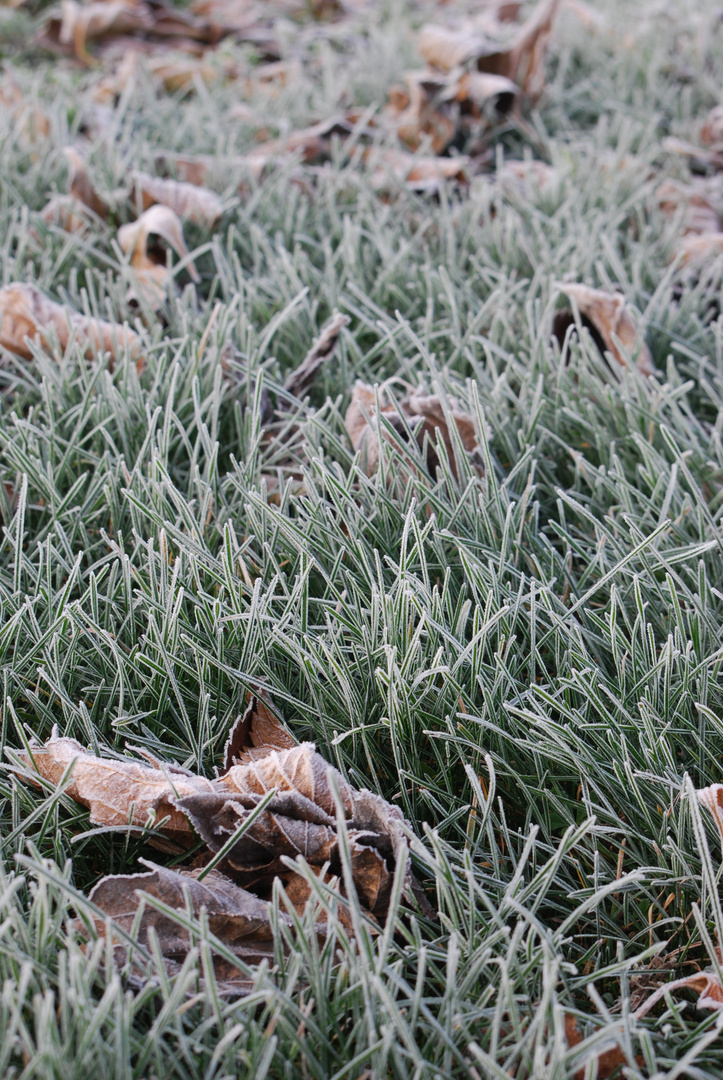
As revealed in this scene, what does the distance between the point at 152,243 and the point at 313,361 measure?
2.24 feet

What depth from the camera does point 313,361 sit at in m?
1.89

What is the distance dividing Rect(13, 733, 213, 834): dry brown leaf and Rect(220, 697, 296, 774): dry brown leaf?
8 cm

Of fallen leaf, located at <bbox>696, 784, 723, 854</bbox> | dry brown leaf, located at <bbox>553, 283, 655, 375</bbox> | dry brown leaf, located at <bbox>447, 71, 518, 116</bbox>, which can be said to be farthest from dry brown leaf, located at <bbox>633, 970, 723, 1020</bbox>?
dry brown leaf, located at <bbox>447, 71, 518, 116</bbox>

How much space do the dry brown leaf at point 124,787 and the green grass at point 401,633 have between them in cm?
3

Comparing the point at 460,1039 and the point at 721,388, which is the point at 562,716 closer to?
the point at 460,1039

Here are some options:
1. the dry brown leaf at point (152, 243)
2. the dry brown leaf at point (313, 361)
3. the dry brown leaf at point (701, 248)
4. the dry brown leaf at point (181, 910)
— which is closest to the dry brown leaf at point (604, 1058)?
the dry brown leaf at point (181, 910)

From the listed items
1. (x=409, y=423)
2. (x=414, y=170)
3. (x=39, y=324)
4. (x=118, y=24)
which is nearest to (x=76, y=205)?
(x=39, y=324)

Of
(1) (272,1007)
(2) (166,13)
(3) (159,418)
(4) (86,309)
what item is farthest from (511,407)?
(2) (166,13)

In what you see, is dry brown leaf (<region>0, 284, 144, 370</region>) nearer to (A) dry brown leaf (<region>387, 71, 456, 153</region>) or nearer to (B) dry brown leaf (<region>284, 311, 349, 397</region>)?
(B) dry brown leaf (<region>284, 311, 349, 397</region>)

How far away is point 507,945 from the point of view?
39.7 inches

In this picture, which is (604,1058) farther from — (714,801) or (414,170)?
(414,170)

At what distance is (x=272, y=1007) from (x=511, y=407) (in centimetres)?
129

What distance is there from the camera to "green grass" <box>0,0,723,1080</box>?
3.03 feet

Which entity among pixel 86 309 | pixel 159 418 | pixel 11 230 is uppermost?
pixel 11 230
